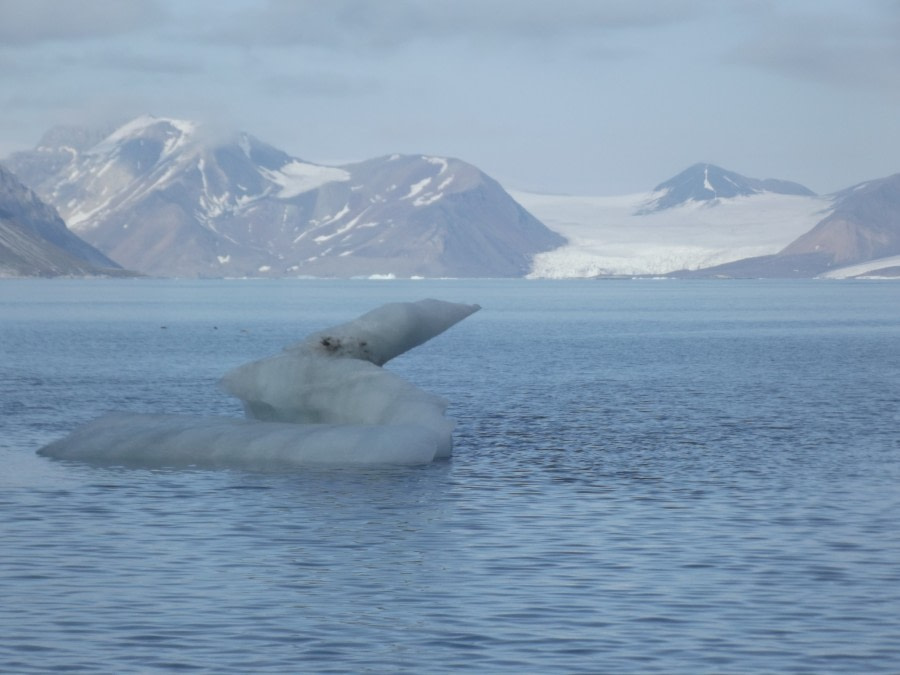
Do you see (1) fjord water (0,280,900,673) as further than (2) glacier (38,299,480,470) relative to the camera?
No

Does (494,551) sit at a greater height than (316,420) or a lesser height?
lesser

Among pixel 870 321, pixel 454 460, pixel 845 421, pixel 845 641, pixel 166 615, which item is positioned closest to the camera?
pixel 845 641

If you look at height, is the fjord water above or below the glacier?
below

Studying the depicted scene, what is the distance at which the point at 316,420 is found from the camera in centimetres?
3878

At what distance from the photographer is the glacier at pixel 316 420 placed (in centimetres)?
3569

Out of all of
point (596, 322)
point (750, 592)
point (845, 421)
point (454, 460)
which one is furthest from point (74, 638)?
point (596, 322)

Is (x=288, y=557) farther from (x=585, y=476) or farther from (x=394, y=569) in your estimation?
(x=585, y=476)

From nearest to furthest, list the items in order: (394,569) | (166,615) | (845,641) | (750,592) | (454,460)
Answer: (845,641) → (166,615) → (750,592) → (394,569) → (454,460)

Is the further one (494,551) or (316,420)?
(316,420)

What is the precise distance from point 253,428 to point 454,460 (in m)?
5.28

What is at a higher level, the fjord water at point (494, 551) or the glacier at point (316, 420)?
the glacier at point (316, 420)

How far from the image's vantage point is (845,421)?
49.0m

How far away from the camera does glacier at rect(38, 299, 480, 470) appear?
117ft

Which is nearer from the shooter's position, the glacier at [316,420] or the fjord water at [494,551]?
the fjord water at [494,551]
